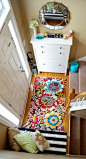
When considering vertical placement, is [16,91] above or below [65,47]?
below

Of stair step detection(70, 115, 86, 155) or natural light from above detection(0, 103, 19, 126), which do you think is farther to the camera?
stair step detection(70, 115, 86, 155)

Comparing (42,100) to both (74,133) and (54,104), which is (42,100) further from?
(74,133)

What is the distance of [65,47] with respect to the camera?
3.00 metres

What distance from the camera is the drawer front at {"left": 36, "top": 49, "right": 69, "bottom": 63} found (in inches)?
124

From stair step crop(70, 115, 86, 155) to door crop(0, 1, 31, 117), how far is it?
3.83 feet

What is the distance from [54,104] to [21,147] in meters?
1.47

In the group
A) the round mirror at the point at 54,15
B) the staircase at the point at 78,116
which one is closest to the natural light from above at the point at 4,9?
the round mirror at the point at 54,15

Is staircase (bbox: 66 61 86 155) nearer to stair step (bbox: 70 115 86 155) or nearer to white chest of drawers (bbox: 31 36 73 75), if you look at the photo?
stair step (bbox: 70 115 86 155)

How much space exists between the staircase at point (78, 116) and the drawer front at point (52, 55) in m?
0.57

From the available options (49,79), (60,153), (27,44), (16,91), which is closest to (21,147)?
(60,153)

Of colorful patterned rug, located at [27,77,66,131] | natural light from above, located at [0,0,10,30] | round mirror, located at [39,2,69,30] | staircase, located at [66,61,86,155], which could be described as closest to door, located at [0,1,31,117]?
natural light from above, located at [0,0,10,30]

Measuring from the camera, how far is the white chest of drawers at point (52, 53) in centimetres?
297

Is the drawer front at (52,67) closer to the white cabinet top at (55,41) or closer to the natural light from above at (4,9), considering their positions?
the white cabinet top at (55,41)

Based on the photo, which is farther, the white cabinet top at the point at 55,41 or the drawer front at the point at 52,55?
the drawer front at the point at 52,55
